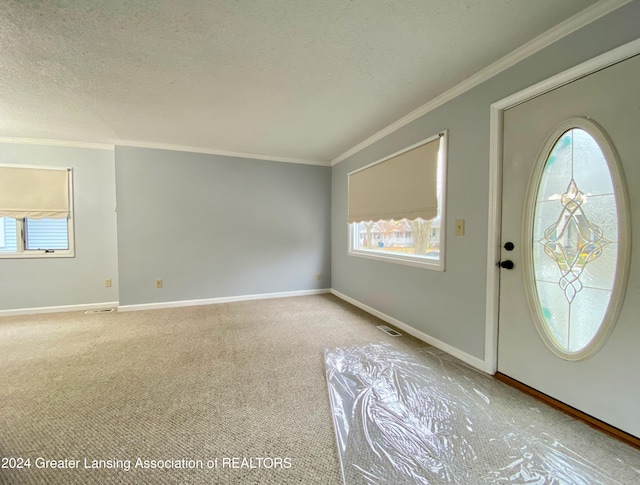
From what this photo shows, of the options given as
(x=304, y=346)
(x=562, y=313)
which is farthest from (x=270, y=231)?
(x=562, y=313)

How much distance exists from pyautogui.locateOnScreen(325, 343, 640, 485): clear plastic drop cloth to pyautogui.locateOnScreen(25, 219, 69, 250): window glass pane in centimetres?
436

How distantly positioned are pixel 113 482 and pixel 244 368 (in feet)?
3.41

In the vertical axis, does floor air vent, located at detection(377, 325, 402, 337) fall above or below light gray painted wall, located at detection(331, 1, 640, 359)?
below

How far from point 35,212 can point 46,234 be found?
328 millimetres

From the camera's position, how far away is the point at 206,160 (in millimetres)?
3928

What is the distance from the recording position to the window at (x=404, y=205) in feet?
8.18

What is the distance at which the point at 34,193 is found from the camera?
3492 mm

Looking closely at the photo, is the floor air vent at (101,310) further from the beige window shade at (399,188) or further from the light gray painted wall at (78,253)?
the beige window shade at (399,188)

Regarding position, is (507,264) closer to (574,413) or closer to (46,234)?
(574,413)

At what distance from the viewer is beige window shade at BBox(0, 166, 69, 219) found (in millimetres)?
3412

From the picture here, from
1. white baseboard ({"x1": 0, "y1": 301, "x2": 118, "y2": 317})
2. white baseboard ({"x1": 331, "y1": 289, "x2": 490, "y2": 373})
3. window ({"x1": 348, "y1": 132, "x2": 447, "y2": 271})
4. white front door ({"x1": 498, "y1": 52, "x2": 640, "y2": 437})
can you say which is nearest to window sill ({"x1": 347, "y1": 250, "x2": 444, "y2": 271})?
window ({"x1": 348, "y1": 132, "x2": 447, "y2": 271})

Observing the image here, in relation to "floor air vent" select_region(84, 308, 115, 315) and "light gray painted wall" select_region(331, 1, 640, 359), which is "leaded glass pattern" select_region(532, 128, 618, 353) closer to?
"light gray painted wall" select_region(331, 1, 640, 359)

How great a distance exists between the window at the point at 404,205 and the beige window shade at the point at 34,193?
167 inches

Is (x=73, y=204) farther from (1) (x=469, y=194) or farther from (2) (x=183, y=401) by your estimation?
(1) (x=469, y=194)
